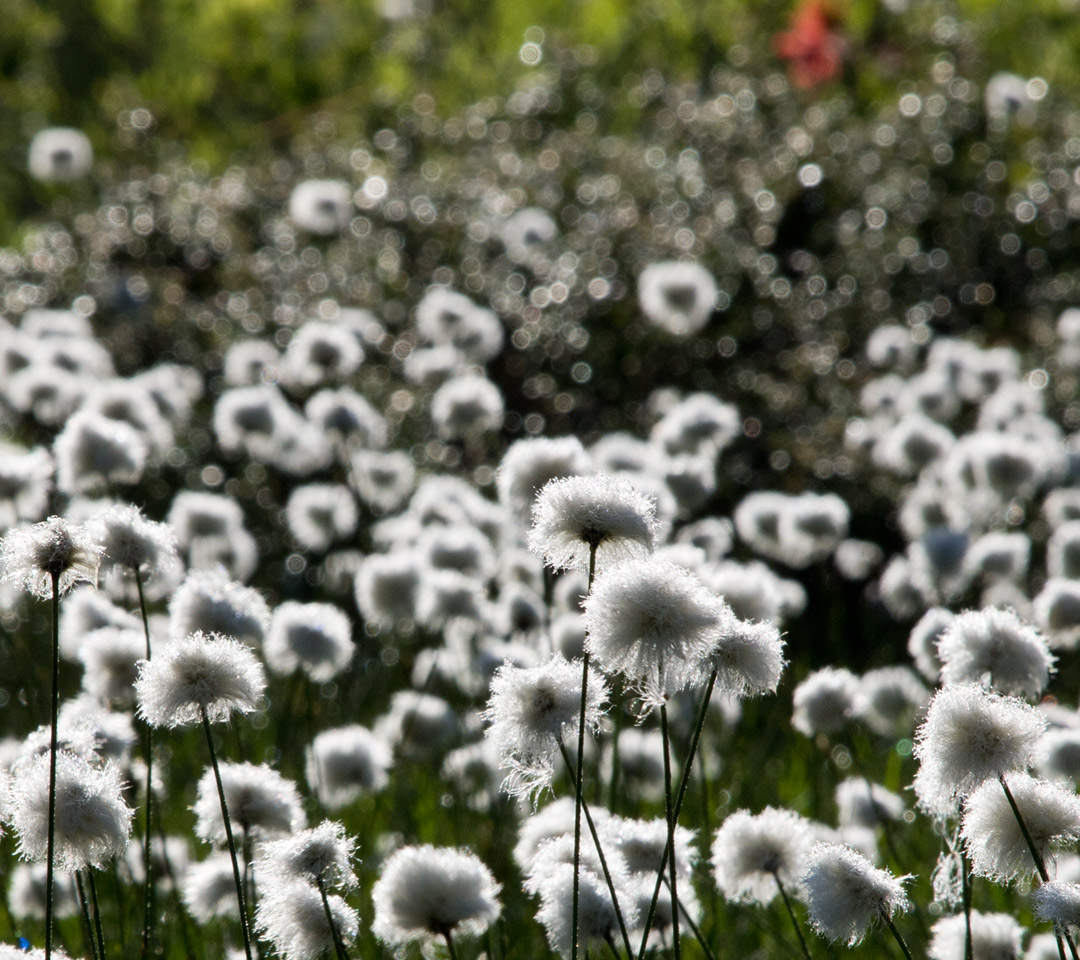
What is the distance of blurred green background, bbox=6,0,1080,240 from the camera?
30.5ft

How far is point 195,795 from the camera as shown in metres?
3.83

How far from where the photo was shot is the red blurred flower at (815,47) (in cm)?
852

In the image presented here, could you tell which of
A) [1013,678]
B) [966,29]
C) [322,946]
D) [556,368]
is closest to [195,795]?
[322,946]

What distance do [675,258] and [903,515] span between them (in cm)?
233

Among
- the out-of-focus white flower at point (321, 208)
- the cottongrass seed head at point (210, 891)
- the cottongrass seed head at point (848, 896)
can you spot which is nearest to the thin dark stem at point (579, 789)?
the cottongrass seed head at point (848, 896)

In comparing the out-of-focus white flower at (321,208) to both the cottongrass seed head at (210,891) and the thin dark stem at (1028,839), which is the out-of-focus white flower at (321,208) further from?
the thin dark stem at (1028,839)

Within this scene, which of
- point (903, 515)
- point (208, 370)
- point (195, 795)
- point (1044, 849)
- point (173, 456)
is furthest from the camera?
point (208, 370)

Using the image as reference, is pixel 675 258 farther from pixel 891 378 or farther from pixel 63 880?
pixel 63 880

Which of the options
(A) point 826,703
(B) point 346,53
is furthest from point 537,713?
(B) point 346,53

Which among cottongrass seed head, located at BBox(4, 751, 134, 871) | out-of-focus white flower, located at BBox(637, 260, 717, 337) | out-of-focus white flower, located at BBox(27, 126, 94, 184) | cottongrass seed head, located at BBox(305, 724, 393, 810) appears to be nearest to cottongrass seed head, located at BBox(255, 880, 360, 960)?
cottongrass seed head, located at BBox(4, 751, 134, 871)

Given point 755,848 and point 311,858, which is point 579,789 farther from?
point 755,848

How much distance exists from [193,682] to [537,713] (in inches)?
18.8

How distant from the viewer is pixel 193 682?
6.06ft

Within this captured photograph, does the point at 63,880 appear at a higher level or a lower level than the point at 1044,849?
higher
